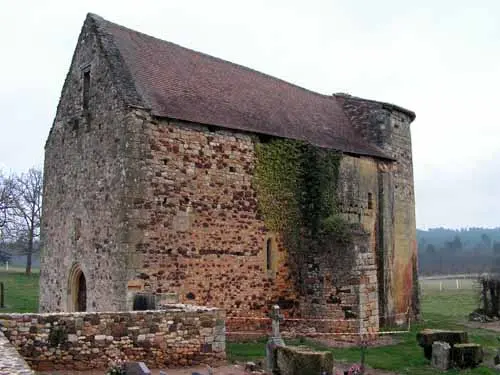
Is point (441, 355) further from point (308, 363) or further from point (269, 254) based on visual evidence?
point (269, 254)

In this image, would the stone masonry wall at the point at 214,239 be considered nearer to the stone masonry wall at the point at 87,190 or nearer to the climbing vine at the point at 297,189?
the climbing vine at the point at 297,189

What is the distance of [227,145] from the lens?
18000 mm

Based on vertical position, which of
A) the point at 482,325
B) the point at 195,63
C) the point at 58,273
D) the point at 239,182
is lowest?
the point at 482,325

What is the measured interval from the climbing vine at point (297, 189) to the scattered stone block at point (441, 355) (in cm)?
578

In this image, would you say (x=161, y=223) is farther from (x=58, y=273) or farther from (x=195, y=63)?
(x=195, y=63)

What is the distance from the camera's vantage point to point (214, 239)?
1741cm

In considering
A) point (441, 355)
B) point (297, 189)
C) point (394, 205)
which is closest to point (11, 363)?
point (441, 355)

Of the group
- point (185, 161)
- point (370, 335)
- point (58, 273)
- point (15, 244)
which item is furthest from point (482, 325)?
point (15, 244)

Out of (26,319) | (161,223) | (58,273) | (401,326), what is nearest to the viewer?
(26,319)

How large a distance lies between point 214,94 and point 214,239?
4829 mm

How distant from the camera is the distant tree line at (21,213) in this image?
4234 cm

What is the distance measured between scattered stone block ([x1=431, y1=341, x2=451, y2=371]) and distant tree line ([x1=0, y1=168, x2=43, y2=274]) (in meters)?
33.5

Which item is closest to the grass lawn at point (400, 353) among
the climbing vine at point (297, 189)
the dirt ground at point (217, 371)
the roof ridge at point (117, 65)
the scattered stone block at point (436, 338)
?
the scattered stone block at point (436, 338)

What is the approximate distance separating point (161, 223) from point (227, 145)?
11.1 ft
